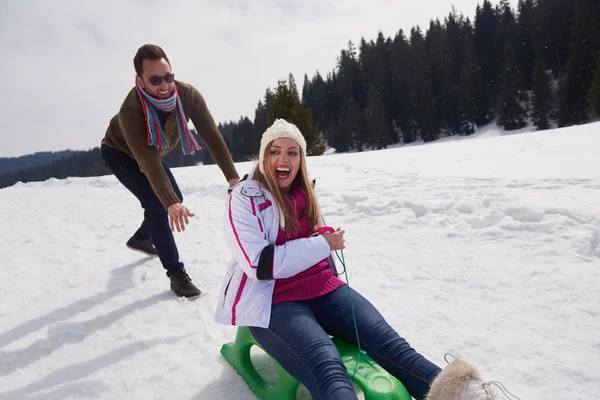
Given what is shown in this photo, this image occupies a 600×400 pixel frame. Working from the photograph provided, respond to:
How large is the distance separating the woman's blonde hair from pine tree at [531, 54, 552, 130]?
47114mm

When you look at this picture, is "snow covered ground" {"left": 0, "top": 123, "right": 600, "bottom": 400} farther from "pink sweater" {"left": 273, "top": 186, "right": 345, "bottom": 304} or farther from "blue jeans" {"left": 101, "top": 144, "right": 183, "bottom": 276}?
"pink sweater" {"left": 273, "top": 186, "right": 345, "bottom": 304}

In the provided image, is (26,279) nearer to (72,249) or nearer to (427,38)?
(72,249)

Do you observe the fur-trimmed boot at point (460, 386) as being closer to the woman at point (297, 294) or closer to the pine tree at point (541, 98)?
the woman at point (297, 294)

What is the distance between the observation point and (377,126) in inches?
2002

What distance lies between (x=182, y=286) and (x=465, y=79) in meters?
52.9

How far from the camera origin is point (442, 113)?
49.9 metres

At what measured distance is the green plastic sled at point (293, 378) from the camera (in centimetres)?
161

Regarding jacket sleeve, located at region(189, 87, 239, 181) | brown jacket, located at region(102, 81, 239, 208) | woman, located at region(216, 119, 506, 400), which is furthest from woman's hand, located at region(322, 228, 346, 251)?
jacket sleeve, located at region(189, 87, 239, 181)

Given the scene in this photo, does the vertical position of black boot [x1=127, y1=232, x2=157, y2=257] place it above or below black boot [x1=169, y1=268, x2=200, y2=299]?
above

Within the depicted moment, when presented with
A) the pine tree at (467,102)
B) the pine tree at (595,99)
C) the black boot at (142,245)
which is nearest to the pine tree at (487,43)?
the pine tree at (467,102)

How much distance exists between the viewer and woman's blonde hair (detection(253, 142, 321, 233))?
2205mm

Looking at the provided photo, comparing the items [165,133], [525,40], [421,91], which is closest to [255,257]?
[165,133]

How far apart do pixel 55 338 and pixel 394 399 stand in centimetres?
256

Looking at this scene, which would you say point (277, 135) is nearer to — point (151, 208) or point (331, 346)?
point (331, 346)
